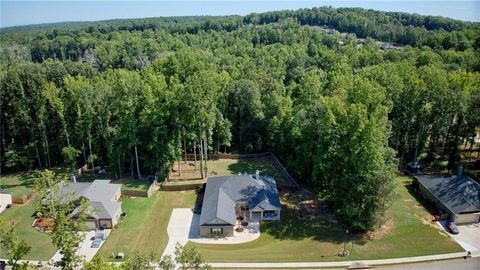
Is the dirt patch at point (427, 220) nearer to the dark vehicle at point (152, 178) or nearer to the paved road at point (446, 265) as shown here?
the paved road at point (446, 265)

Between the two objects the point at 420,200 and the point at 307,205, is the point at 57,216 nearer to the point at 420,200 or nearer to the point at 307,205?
the point at 307,205

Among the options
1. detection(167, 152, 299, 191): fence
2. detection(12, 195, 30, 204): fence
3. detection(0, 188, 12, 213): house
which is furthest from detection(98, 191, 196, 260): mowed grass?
detection(0, 188, 12, 213): house

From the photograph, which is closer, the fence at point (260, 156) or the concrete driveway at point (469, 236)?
the concrete driveway at point (469, 236)

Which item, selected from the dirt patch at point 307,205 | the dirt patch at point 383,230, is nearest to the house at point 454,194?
the dirt patch at point 383,230

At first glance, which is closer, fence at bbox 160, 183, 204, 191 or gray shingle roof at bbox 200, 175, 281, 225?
gray shingle roof at bbox 200, 175, 281, 225

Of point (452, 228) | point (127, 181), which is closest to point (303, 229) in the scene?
point (452, 228)

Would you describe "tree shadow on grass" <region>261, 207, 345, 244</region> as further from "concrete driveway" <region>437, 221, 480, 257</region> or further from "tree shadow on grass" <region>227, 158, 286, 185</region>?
"concrete driveway" <region>437, 221, 480, 257</region>
